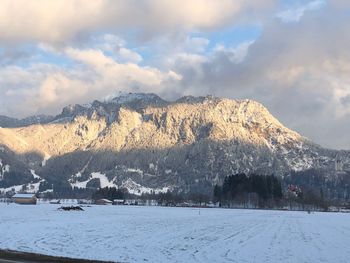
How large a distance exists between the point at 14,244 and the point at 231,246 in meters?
17.4

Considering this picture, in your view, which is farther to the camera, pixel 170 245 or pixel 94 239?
pixel 94 239

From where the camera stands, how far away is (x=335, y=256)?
3844 centimetres

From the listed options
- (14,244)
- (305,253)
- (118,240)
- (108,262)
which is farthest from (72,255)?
(305,253)

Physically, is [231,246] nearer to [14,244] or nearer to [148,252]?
[148,252]

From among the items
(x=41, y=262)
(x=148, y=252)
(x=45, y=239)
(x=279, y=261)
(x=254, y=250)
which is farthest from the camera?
(x=45, y=239)

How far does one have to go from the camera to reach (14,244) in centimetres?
4150

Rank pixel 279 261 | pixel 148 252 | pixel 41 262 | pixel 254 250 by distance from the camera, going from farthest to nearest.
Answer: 1. pixel 254 250
2. pixel 148 252
3. pixel 279 261
4. pixel 41 262

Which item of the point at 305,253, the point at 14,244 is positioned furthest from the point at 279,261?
the point at 14,244

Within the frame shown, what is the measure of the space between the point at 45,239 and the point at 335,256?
24786 mm

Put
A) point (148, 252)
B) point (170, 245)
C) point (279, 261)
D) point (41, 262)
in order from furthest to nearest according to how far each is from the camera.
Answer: point (170, 245), point (148, 252), point (279, 261), point (41, 262)

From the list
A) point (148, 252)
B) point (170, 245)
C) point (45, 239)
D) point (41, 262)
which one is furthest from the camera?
point (45, 239)

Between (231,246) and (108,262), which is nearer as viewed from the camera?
(108,262)

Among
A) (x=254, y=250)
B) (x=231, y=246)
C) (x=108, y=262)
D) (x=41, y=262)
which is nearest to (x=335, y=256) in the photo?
(x=254, y=250)

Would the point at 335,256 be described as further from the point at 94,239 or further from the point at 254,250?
the point at 94,239
